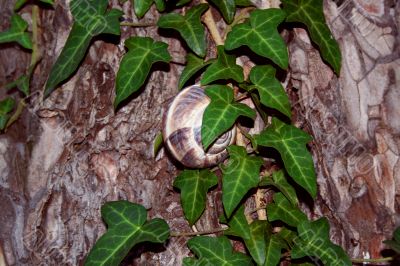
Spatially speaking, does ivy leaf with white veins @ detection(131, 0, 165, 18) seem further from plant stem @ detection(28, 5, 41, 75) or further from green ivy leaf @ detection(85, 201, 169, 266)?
green ivy leaf @ detection(85, 201, 169, 266)

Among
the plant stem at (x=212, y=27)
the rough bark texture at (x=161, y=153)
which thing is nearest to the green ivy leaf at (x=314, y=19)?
the rough bark texture at (x=161, y=153)

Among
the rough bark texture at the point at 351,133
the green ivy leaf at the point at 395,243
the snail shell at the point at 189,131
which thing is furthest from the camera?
the rough bark texture at the point at 351,133

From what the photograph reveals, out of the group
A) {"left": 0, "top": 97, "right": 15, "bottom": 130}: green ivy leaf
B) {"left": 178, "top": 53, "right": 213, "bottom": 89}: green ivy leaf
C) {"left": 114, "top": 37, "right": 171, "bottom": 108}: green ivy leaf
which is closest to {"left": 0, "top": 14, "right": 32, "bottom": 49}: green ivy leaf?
{"left": 0, "top": 97, "right": 15, "bottom": 130}: green ivy leaf

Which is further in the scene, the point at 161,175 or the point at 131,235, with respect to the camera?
the point at 161,175

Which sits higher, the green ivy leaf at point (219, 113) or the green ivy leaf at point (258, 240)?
the green ivy leaf at point (219, 113)

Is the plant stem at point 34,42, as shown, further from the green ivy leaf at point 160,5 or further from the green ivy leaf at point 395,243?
the green ivy leaf at point 395,243

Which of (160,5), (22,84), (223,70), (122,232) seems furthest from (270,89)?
(22,84)

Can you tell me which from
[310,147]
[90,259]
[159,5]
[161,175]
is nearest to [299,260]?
[310,147]

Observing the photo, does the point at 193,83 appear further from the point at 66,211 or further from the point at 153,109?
the point at 66,211
